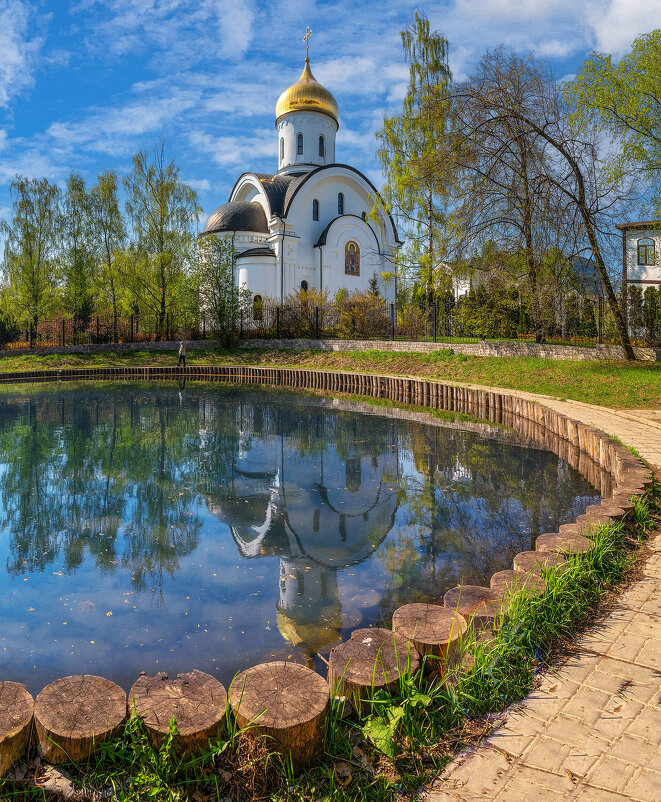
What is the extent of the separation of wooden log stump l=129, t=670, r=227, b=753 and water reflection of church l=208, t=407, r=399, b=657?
4.05 feet

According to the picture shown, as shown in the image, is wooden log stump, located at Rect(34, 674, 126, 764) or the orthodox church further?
the orthodox church

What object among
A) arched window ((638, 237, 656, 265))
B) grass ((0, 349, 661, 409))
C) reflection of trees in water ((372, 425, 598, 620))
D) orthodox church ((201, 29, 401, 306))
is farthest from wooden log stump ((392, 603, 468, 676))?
orthodox church ((201, 29, 401, 306))

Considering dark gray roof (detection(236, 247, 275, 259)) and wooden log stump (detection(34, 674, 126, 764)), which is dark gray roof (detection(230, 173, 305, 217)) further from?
wooden log stump (detection(34, 674, 126, 764))

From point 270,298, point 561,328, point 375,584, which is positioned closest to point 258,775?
point 375,584

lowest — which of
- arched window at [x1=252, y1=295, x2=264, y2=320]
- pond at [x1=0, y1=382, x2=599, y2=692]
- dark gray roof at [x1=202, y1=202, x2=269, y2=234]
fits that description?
pond at [x1=0, y1=382, x2=599, y2=692]

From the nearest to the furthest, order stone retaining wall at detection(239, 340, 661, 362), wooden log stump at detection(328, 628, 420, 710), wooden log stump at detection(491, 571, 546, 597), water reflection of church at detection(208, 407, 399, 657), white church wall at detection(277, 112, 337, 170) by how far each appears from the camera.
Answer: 1. wooden log stump at detection(328, 628, 420, 710)
2. wooden log stump at detection(491, 571, 546, 597)
3. water reflection of church at detection(208, 407, 399, 657)
4. stone retaining wall at detection(239, 340, 661, 362)
5. white church wall at detection(277, 112, 337, 170)

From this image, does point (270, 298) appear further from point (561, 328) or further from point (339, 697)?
point (339, 697)

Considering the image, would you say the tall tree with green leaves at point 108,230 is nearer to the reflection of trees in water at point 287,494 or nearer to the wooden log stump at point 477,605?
the reflection of trees in water at point 287,494

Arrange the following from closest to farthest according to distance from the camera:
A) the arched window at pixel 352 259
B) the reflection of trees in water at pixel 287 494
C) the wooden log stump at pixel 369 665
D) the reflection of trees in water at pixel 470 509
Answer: the wooden log stump at pixel 369 665 < the reflection of trees in water at pixel 470 509 < the reflection of trees in water at pixel 287 494 < the arched window at pixel 352 259

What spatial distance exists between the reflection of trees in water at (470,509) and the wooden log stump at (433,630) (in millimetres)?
1012

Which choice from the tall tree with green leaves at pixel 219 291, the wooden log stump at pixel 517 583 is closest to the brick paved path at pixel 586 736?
the wooden log stump at pixel 517 583

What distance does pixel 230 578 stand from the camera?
417cm

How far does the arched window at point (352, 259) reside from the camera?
108ft

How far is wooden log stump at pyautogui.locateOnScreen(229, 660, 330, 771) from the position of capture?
74.5 inches
